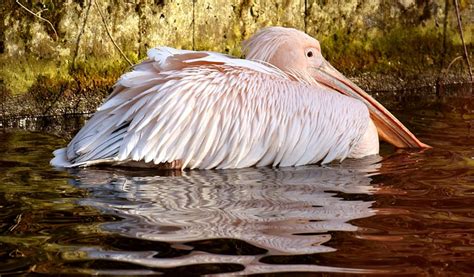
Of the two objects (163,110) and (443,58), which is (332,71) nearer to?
(163,110)

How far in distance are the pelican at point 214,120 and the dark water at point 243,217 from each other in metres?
0.09

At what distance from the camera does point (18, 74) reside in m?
6.93

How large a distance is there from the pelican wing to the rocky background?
1593 millimetres

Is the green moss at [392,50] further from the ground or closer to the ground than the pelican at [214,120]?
further from the ground

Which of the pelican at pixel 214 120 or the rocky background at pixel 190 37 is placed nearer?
the pelican at pixel 214 120

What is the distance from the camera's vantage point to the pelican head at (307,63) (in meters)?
5.96

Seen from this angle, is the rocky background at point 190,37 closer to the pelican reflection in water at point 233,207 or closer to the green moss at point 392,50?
the green moss at point 392,50

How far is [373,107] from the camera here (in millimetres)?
6152

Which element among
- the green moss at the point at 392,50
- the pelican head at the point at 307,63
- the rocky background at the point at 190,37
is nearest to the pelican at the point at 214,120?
the pelican head at the point at 307,63

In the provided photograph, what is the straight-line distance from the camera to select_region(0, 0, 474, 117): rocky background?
695 cm

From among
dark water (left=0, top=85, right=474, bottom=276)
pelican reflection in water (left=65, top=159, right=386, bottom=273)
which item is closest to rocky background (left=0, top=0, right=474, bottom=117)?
dark water (left=0, top=85, right=474, bottom=276)

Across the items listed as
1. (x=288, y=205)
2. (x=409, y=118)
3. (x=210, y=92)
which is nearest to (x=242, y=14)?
(x=409, y=118)

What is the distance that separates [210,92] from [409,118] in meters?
2.20

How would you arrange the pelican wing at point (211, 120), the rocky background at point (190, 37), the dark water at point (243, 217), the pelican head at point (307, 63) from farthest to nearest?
the rocky background at point (190, 37)
the pelican head at point (307, 63)
the pelican wing at point (211, 120)
the dark water at point (243, 217)
